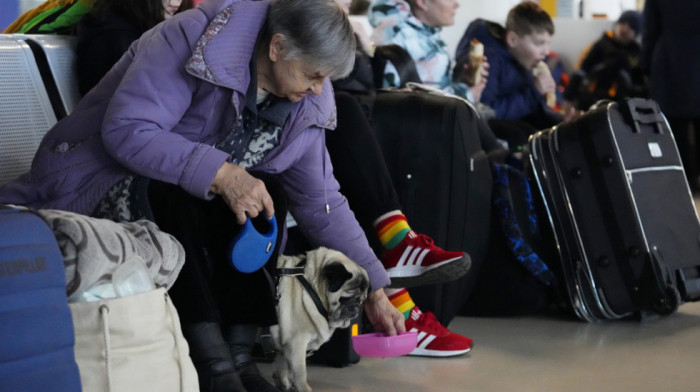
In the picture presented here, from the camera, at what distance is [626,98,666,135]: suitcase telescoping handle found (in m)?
3.21

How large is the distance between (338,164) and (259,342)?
0.51m

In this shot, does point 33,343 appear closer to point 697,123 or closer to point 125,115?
point 125,115

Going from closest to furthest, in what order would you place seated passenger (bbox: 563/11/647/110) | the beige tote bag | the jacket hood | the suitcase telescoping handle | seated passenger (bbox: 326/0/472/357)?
1. the beige tote bag
2. the jacket hood
3. seated passenger (bbox: 326/0/472/357)
4. the suitcase telescoping handle
5. seated passenger (bbox: 563/11/647/110)

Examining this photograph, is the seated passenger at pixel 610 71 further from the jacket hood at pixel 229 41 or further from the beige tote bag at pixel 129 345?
the beige tote bag at pixel 129 345

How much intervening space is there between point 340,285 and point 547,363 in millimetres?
736

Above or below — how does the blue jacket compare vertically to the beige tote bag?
below

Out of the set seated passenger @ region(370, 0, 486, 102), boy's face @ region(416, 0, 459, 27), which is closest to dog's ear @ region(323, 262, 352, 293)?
seated passenger @ region(370, 0, 486, 102)

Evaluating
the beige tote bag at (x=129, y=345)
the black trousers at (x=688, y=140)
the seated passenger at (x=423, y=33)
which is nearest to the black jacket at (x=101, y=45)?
the beige tote bag at (x=129, y=345)

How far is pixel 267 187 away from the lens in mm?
2158

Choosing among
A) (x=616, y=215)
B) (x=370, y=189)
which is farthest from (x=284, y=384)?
(x=616, y=215)

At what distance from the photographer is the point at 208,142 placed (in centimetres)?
214

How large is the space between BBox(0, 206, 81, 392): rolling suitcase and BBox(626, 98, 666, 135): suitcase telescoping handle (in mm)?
2130

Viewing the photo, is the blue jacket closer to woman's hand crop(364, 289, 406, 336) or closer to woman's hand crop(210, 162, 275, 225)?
woman's hand crop(364, 289, 406, 336)

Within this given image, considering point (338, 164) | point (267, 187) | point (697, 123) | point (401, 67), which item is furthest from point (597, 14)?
point (267, 187)
